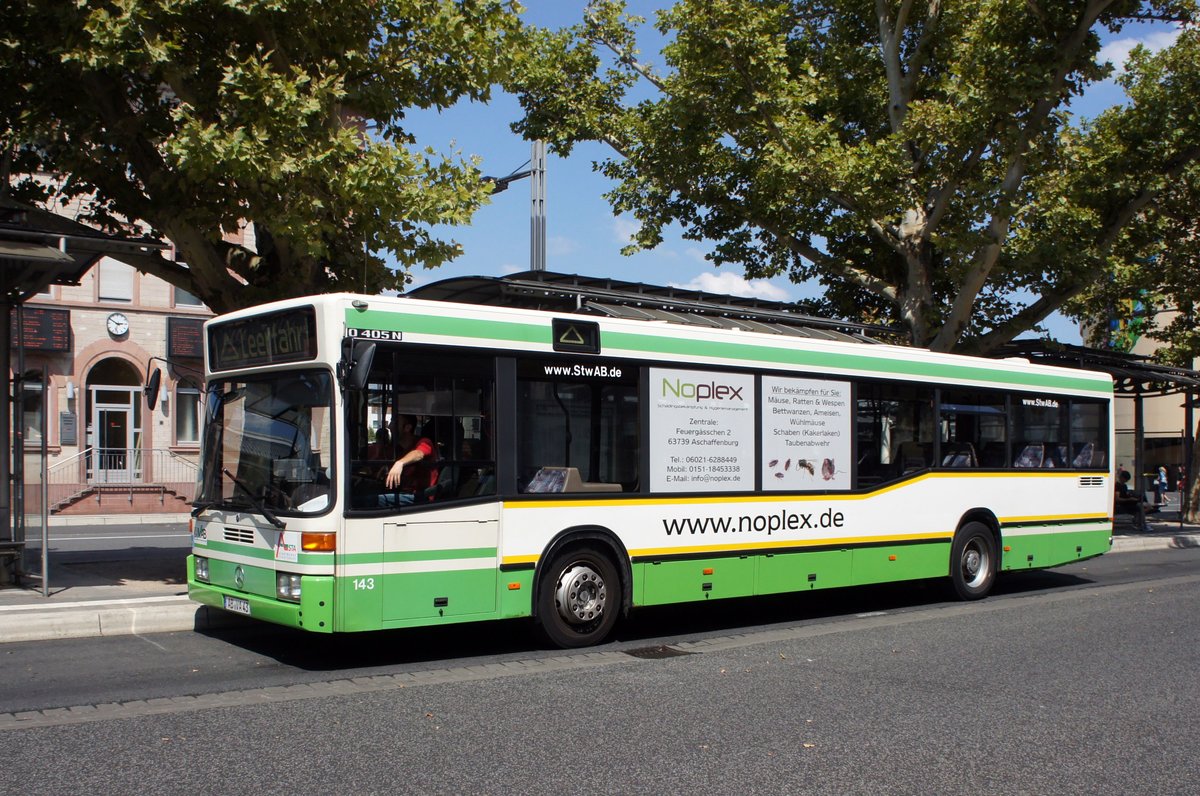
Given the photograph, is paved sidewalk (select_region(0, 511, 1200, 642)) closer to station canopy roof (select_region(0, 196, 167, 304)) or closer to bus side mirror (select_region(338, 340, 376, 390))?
station canopy roof (select_region(0, 196, 167, 304))

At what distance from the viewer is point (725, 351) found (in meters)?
11.0

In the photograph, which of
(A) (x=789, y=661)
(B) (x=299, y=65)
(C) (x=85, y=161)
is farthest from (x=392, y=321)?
(C) (x=85, y=161)

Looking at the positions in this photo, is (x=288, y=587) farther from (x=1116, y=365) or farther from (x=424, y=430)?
(x=1116, y=365)

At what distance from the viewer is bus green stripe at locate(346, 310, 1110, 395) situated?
879 cm

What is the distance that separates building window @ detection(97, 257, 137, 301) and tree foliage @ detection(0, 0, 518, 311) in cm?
2032

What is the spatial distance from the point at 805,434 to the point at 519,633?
11.7ft

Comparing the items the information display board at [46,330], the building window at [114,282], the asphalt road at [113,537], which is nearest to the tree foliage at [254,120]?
the asphalt road at [113,537]

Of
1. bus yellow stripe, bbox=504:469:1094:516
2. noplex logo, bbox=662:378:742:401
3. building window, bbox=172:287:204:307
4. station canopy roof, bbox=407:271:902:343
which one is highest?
building window, bbox=172:287:204:307

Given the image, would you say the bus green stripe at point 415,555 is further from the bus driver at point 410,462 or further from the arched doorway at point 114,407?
the arched doorway at point 114,407

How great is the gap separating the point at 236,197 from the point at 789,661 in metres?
7.43

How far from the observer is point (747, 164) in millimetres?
21203

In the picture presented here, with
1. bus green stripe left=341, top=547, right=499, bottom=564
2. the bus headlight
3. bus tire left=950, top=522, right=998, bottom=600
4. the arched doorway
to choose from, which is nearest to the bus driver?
bus green stripe left=341, top=547, right=499, bottom=564

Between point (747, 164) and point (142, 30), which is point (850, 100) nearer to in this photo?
point (747, 164)

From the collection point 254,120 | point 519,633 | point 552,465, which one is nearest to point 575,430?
point 552,465
